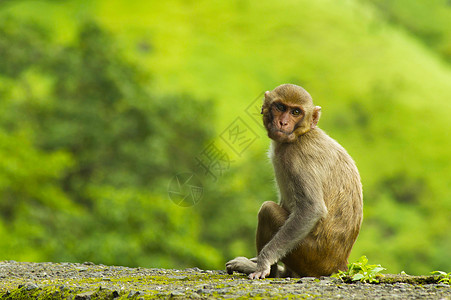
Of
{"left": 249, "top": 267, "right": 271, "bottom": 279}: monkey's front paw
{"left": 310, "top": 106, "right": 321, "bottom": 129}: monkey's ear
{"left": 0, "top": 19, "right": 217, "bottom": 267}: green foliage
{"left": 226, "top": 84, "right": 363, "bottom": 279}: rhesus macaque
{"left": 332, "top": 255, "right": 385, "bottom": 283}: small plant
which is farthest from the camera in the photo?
{"left": 0, "top": 19, "right": 217, "bottom": 267}: green foliage

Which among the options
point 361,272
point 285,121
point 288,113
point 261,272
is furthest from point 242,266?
point 288,113

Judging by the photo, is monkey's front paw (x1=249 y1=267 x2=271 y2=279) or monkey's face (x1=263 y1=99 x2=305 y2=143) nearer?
monkey's front paw (x1=249 y1=267 x2=271 y2=279)

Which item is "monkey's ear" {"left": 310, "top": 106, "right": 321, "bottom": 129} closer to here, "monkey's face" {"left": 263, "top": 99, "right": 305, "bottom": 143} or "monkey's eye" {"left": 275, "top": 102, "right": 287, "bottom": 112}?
"monkey's face" {"left": 263, "top": 99, "right": 305, "bottom": 143}

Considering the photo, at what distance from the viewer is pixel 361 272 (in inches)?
286

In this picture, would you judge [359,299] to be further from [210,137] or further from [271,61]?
[271,61]

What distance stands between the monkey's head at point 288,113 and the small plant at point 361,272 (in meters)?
1.69

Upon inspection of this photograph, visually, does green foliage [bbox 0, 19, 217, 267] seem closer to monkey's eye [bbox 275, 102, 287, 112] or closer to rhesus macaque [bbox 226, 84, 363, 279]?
rhesus macaque [bbox 226, 84, 363, 279]

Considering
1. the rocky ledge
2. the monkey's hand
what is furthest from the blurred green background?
the monkey's hand

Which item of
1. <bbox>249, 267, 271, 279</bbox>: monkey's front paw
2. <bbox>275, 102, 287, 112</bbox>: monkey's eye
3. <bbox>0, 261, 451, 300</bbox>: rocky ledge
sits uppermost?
<bbox>275, 102, 287, 112</bbox>: monkey's eye

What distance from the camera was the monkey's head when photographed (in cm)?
775

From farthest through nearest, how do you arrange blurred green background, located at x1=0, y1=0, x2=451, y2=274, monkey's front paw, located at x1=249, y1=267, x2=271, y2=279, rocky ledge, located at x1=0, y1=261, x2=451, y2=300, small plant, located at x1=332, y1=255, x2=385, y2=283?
blurred green background, located at x1=0, y1=0, x2=451, y2=274 < monkey's front paw, located at x1=249, y1=267, x2=271, y2=279 < small plant, located at x1=332, y1=255, x2=385, y2=283 < rocky ledge, located at x1=0, y1=261, x2=451, y2=300

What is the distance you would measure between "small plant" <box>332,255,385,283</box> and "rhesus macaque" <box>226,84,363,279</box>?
34 cm

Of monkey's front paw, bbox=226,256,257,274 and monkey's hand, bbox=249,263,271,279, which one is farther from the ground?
monkey's front paw, bbox=226,256,257,274

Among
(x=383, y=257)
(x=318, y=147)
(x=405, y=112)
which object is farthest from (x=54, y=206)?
(x=405, y=112)
